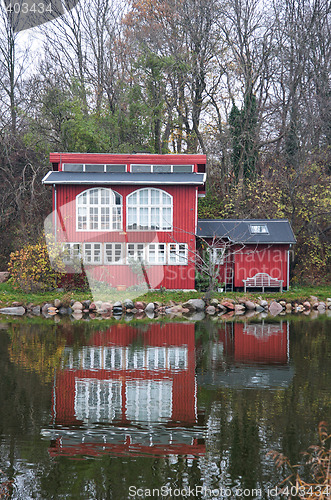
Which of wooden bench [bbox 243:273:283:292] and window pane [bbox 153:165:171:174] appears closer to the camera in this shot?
wooden bench [bbox 243:273:283:292]

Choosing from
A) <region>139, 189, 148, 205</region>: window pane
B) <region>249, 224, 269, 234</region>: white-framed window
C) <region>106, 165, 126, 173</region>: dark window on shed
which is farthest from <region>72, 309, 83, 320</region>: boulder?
<region>249, 224, 269, 234</region>: white-framed window

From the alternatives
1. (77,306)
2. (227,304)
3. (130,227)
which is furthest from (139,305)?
(130,227)

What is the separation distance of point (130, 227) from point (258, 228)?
5.96 metres

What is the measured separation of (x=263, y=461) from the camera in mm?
7434

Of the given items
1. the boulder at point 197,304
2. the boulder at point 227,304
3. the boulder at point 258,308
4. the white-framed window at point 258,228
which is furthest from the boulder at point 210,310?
the white-framed window at point 258,228

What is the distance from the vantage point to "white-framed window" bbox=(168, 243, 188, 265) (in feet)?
83.7

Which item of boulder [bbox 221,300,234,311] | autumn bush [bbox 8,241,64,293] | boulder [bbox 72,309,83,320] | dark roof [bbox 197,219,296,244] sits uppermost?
dark roof [bbox 197,219,296,244]

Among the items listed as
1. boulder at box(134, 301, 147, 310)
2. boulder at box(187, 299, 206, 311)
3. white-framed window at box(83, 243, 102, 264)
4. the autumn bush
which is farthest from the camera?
white-framed window at box(83, 243, 102, 264)

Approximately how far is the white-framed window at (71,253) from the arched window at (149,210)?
2.46m

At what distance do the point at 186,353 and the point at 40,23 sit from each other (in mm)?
30100

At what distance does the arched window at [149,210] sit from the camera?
25.4 m

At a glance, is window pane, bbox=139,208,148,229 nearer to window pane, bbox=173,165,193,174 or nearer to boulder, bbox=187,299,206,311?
window pane, bbox=173,165,193,174

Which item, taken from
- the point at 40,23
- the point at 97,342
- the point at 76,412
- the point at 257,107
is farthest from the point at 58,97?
the point at 76,412

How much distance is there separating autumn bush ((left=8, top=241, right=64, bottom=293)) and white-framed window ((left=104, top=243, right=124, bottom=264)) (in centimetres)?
210
